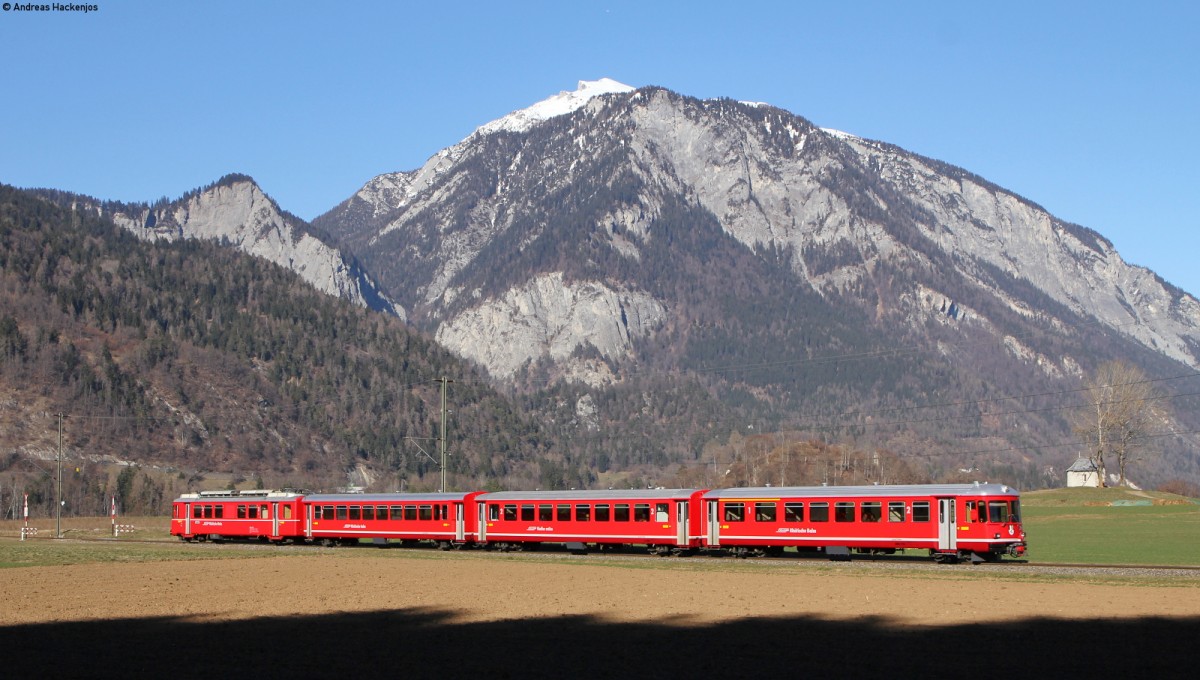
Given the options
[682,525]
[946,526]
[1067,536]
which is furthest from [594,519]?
[1067,536]

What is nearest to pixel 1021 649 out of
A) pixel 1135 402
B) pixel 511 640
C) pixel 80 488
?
pixel 511 640

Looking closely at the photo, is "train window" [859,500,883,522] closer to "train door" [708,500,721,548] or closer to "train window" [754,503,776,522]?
"train window" [754,503,776,522]

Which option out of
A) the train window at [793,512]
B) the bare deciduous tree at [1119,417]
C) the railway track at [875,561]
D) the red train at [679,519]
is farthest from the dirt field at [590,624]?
the bare deciduous tree at [1119,417]

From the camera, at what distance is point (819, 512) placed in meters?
60.4

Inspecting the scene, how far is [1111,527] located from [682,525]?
46.0 metres

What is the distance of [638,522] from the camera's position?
218ft

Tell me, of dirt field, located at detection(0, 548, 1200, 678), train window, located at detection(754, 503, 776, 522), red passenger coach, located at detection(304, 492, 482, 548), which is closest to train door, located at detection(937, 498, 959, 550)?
dirt field, located at detection(0, 548, 1200, 678)

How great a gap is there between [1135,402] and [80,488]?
134 metres

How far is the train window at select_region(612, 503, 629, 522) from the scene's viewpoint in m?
66.9

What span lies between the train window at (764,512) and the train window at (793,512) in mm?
672

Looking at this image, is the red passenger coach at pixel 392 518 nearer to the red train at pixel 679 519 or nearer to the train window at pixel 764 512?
the red train at pixel 679 519

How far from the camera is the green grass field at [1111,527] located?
2495 inches

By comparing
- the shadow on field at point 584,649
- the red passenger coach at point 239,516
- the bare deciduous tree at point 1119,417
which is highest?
the bare deciduous tree at point 1119,417

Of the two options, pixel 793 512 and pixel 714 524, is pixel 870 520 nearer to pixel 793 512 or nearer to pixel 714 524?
pixel 793 512
